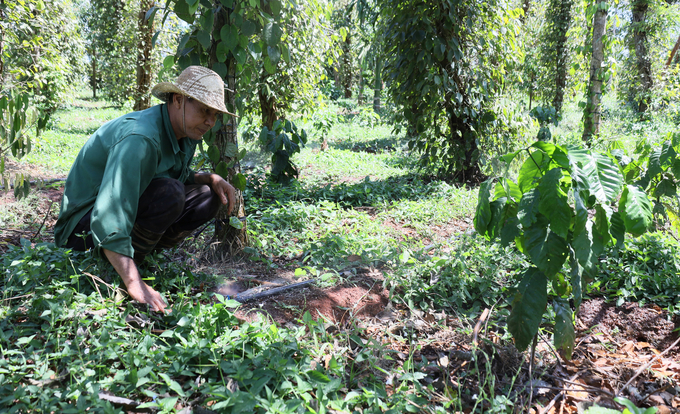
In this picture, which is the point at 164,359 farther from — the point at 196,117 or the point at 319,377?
the point at 196,117

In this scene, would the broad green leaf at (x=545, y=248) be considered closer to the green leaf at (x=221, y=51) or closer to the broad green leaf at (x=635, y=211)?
the broad green leaf at (x=635, y=211)

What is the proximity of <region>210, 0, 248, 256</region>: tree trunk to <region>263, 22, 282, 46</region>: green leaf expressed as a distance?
0.30m

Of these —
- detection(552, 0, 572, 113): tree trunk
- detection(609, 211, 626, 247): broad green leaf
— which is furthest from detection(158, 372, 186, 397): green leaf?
detection(552, 0, 572, 113): tree trunk

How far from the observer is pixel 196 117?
2.28m

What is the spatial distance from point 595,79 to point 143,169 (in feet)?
17.4

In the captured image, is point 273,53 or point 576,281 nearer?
point 576,281

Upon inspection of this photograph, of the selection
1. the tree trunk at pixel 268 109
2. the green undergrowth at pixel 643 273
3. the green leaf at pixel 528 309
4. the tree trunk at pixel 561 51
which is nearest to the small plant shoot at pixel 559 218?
the green leaf at pixel 528 309

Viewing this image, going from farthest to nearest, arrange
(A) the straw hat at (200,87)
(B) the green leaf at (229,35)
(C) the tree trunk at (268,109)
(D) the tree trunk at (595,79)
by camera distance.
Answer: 1. (C) the tree trunk at (268,109)
2. (D) the tree trunk at (595,79)
3. (B) the green leaf at (229,35)
4. (A) the straw hat at (200,87)

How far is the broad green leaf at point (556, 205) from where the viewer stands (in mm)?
1613

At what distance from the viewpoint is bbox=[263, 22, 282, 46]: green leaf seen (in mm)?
2633

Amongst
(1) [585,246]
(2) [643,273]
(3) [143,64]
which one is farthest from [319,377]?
(3) [143,64]

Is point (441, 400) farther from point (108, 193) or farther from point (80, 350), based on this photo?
point (108, 193)

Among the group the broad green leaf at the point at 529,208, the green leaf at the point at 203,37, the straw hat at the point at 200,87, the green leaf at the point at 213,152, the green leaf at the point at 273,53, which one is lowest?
the broad green leaf at the point at 529,208

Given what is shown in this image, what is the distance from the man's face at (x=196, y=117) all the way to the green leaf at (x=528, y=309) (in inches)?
66.9
